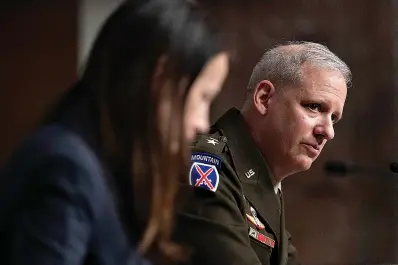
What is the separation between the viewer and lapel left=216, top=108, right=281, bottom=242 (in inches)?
35.6

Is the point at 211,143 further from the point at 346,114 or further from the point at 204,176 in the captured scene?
the point at 346,114

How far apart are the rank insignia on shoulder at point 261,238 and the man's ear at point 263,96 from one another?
0.61 feet

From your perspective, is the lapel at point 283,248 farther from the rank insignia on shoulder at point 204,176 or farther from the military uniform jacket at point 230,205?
the rank insignia on shoulder at point 204,176

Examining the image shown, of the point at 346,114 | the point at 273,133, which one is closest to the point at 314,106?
the point at 273,133

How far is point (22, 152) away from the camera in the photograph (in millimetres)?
556

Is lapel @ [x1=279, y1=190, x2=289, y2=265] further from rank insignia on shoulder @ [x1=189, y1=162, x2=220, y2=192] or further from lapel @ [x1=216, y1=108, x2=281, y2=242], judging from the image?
rank insignia on shoulder @ [x1=189, y1=162, x2=220, y2=192]

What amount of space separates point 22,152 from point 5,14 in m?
0.15

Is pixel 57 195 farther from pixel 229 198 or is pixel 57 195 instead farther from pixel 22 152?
pixel 229 198

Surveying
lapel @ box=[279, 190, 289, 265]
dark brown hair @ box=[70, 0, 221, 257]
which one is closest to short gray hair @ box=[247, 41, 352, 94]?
lapel @ box=[279, 190, 289, 265]

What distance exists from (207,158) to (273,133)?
0.13 meters

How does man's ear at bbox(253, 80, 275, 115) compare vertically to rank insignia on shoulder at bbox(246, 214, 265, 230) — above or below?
above

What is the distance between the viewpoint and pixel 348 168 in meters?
1.29

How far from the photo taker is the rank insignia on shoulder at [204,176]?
808 mm

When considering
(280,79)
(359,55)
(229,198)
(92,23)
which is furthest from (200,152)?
(359,55)
